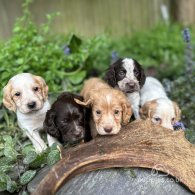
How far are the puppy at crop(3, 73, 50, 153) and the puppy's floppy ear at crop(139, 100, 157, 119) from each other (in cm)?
96

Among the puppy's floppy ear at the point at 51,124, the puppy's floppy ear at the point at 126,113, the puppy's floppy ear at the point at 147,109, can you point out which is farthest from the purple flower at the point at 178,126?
the puppy's floppy ear at the point at 51,124

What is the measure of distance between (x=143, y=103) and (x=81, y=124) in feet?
3.43

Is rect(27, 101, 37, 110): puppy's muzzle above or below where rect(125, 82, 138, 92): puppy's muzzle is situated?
above

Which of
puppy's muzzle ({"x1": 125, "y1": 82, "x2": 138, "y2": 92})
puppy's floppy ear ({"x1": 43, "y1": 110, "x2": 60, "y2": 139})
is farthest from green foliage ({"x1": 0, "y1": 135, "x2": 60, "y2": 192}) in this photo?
puppy's muzzle ({"x1": 125, "y1": 82, "x2": 138, "y2": 92})

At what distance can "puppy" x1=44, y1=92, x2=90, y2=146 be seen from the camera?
4362mm

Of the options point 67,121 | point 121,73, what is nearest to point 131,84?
point 121,73

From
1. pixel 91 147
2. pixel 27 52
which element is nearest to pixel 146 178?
pixel 91 147

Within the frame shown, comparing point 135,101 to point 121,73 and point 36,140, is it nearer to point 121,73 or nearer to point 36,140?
point 121,73

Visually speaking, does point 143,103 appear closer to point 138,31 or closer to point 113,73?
point 113,73

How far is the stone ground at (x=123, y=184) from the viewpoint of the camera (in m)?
4.00

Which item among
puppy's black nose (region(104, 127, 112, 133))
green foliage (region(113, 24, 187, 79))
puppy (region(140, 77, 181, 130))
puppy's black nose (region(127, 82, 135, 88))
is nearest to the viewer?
puppy's black nose (region(104, 127, 112, 133))

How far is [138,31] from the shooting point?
948cm

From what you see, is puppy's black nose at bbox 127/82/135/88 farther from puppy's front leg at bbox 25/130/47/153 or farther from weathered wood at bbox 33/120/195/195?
puppy's front leg at bbox 25/130/47/153

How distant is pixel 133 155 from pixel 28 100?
1.16 meters
